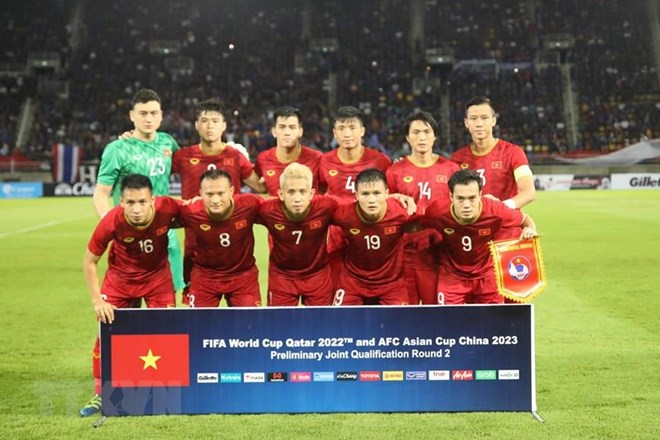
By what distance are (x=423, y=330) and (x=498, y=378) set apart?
566mm

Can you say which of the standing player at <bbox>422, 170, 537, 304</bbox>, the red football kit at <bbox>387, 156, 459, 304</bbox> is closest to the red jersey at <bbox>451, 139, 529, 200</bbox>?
the red football kit at <bbox>387, 156, 459, 304</bbox>

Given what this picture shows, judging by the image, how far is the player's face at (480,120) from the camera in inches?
241

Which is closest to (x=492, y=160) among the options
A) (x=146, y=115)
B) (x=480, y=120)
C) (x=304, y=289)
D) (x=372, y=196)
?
(x=480, y=120)

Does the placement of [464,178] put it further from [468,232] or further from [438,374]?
[438,374]

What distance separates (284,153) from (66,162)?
2563cm

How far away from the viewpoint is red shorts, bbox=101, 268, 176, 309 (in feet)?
18.4

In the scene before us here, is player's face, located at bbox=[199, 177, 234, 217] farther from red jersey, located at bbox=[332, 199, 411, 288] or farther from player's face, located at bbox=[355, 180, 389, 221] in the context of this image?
player's face, located at bbox=[355, 180, 389, 221]

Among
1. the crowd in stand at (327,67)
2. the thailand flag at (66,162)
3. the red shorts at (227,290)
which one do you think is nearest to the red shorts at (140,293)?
the red shorts at (227,290)

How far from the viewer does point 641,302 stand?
342 inches

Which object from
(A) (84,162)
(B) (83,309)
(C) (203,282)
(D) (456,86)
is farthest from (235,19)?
(C) (203,282)

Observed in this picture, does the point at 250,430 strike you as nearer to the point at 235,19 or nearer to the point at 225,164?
the point at 225,164

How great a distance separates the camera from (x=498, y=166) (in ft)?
20.7

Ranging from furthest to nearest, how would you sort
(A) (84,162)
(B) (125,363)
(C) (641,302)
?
1. (A) (84,162)
2. (C) (641,302)
3. (B) (125,363)

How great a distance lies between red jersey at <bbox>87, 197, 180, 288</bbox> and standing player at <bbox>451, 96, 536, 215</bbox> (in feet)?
7.85
